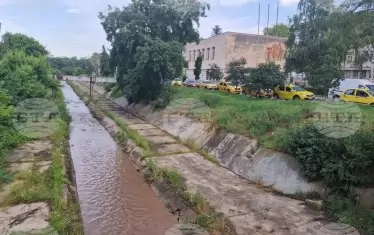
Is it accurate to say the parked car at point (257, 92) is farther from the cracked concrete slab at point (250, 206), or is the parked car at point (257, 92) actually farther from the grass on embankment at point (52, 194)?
the grass on embankment at point (52, 194)

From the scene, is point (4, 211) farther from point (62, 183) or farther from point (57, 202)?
point (62, 183)

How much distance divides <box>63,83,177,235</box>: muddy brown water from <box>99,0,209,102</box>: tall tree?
29.1ft

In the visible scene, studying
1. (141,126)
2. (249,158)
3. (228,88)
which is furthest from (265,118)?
(228,88)

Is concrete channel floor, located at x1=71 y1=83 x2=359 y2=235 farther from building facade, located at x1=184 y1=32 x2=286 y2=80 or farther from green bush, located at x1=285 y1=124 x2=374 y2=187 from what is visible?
building facade, located at x1=184 y1=32 x2=286 y2=80

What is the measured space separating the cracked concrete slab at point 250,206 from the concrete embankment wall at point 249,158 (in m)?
0.49

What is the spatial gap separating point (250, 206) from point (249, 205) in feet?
0.22

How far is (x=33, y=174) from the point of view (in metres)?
10.2

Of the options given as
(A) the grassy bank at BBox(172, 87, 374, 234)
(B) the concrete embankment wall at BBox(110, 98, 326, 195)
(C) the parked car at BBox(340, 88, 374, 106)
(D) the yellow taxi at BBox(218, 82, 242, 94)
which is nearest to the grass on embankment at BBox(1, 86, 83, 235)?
(B) the concrete embankment wall at BBox(110, 98, 326, 195)

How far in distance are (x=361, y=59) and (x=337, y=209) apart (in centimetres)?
2217

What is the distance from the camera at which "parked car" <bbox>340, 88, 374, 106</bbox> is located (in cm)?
2039

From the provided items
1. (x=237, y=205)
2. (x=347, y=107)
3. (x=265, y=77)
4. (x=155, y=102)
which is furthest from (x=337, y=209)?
(x=155, y=102)

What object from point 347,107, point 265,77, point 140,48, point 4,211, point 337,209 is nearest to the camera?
point 4,211

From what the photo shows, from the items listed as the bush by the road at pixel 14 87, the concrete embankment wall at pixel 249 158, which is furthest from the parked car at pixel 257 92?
the bush by the road at pixel 14 87

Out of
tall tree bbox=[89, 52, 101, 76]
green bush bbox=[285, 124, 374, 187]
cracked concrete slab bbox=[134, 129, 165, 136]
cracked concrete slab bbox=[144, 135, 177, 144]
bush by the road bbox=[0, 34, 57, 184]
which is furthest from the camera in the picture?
tall tree bbox=[89, 52, 101, 76]
